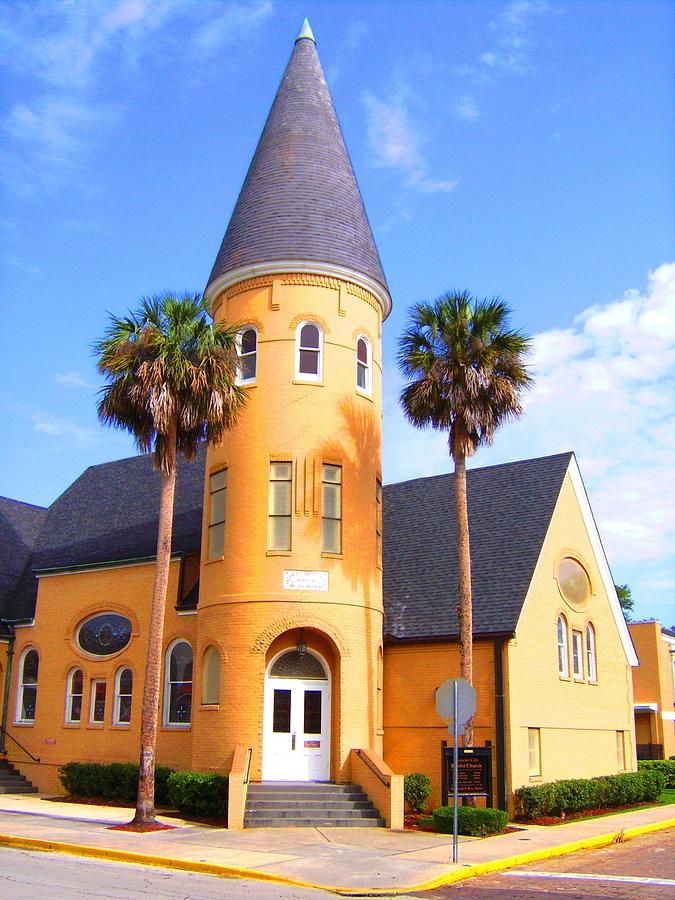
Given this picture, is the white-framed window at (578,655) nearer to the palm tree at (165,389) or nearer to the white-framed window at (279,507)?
the white-framed window at (279,507)

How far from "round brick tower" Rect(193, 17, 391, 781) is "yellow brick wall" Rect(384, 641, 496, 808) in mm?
1168

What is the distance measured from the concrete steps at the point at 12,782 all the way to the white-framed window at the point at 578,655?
1610cm

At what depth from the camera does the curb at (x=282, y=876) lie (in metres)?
13.4

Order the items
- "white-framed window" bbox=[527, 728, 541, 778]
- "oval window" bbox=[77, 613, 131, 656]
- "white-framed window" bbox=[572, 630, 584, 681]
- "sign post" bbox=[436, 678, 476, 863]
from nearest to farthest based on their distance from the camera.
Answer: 1. "sign post" bbox=[436, 678, 476, 863]
2. "white-framed window" bbox=[527, 728, 541, 778]
3. "white-framed window" bbox=[572, 630, 584, 681]
4. "oval window" bbox=[77, 613, 131, 656]

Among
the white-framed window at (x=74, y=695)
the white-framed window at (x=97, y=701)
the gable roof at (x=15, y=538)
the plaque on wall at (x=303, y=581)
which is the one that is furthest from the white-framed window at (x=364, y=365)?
the gable roof at (x=15, y=538)

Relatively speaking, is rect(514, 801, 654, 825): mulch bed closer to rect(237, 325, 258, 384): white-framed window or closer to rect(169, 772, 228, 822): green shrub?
rect(169, 772, 228, 822): green shrub

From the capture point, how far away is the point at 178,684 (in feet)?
84.8

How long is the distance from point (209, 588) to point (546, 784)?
936 cm

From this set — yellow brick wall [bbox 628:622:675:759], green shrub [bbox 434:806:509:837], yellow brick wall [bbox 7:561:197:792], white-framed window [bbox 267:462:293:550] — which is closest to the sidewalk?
green shrub [bbox 434:806:509:837]

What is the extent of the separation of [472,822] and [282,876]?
22.1ft

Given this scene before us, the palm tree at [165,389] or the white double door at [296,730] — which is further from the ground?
the palm tree at [165,389]

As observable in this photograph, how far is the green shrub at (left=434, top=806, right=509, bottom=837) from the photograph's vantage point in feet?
63.9

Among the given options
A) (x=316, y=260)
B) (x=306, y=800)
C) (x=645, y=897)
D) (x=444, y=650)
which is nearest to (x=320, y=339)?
(x=316, y=260)

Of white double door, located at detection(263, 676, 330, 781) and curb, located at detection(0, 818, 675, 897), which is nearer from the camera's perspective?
curb, located at detection(0, 818, 675, 897)
